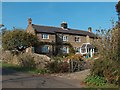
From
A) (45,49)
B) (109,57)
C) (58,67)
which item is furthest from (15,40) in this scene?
(109,57)

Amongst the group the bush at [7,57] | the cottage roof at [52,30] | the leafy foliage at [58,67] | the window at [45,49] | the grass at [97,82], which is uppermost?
the cottage roof at [52,30]

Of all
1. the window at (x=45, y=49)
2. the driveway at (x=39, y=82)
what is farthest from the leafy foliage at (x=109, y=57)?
the window at (x=45, y=49)

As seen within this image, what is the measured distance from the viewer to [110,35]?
1675 cm

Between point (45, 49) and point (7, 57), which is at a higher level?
point (45, 49)

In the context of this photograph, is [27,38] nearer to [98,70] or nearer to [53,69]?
[53,69]

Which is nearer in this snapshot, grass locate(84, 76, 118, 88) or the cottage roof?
grass locate(84, 76, 118, 88)

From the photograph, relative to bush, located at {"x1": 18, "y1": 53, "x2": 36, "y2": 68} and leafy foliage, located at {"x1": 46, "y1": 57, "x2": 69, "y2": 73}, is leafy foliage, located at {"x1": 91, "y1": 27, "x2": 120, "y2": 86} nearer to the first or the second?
leafy foliage, located at {"x1": 46, "y1": 57, "x2": 69, "y2": 73}

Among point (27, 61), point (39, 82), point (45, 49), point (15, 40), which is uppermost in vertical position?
point (15, 40)

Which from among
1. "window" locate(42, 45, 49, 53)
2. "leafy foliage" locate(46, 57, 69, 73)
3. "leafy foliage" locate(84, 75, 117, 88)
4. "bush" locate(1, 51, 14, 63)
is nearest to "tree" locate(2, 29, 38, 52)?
"bush" locate(1, 51, 14, 63)

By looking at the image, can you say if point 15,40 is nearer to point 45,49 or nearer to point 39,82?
point 45,49

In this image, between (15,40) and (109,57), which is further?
(15,40)

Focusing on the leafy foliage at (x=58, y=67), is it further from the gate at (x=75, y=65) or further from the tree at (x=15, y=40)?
the tree at (x=15, y=40)

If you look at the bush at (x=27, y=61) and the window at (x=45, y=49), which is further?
the window at (x=45, y=49)

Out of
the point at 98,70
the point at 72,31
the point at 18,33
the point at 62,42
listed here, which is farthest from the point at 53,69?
the point at 72,31
